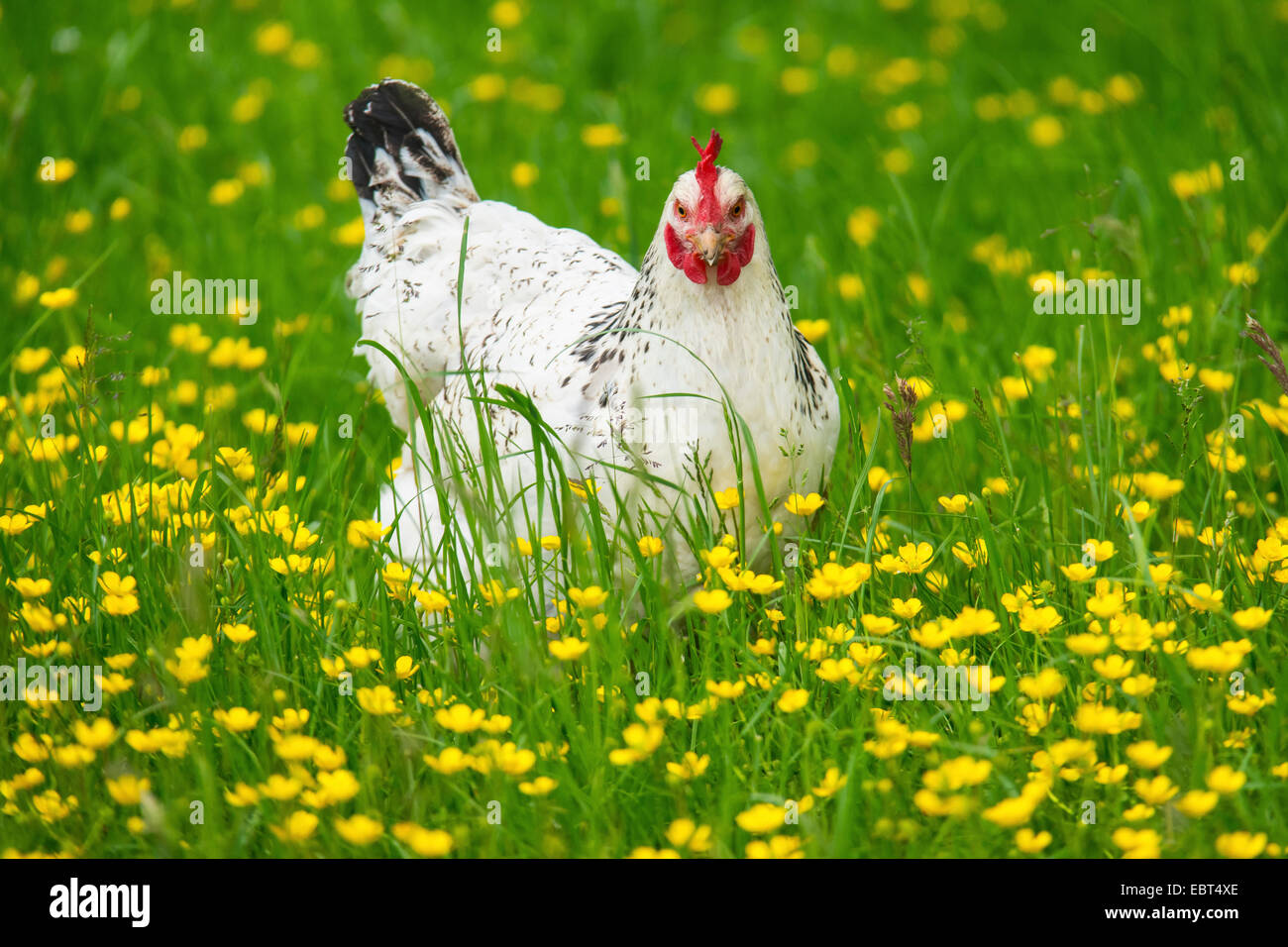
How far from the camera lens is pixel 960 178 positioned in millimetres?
6387

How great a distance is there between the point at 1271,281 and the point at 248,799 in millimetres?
4057

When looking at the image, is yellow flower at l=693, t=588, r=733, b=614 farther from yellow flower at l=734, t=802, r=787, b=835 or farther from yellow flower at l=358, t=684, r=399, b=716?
yellow flower at l=358, t=684, r=399, b=716

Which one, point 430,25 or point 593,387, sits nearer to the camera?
point 593,387

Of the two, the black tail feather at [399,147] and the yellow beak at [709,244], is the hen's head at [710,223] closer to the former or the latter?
the yellow beak at [709,244]

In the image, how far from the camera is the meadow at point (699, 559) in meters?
2.58

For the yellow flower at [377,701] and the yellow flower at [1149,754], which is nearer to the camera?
the yellow flower at [1149,754]

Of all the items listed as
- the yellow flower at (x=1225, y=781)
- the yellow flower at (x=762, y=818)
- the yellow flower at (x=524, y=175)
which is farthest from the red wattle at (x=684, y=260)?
the yellow flower at (x=524, y=175)

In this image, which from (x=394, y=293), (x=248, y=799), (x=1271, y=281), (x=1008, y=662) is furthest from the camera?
(x=1271, y=281)

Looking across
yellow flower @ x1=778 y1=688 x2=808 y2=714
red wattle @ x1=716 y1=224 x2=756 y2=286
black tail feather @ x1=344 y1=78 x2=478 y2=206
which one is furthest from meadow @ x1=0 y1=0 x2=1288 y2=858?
black tail feather @ x1=344 y1=78 x2=478 y2=206

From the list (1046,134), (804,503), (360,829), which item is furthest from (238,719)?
(1046,134)

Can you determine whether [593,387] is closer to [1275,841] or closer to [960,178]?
[1275,841]

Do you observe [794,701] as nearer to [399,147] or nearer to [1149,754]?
[1149,754]
